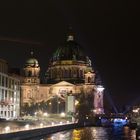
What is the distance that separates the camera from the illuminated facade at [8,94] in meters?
147

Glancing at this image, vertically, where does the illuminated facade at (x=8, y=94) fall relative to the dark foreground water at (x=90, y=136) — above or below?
above

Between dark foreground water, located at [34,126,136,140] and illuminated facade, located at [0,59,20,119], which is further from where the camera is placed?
illuminated facade, located at [0,59,20,119]

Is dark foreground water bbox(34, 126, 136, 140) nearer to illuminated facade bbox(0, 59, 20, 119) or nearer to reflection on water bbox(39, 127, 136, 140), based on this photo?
reflection on water bbox(39, 127, 136, 140)

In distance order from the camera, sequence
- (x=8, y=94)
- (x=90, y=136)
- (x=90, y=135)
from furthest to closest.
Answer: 1. (x=8, y=94)
2. (x=90, y=135)
3. (x=90, y=136)

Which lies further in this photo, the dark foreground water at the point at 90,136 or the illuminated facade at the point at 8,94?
the illuminated facade at the point at 8,94

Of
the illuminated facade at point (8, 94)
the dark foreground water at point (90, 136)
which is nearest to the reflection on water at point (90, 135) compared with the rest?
the dark foreground water at point (90, 136)

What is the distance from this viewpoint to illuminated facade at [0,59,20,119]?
14665 centimetres

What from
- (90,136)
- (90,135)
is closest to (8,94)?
(90,135)

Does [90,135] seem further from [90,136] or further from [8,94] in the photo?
[8,94]

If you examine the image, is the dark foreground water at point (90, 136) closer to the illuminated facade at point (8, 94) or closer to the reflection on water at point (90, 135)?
the reflection on water at point (90, 135)

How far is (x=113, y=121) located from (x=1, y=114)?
190 feet

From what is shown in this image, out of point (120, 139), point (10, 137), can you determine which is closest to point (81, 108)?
point (120, 139)

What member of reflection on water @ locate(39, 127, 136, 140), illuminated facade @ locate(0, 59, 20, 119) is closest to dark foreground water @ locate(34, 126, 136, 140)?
reflection on water @ locate(39, 127, 136, 140)

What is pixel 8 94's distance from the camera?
15462 centimetres
